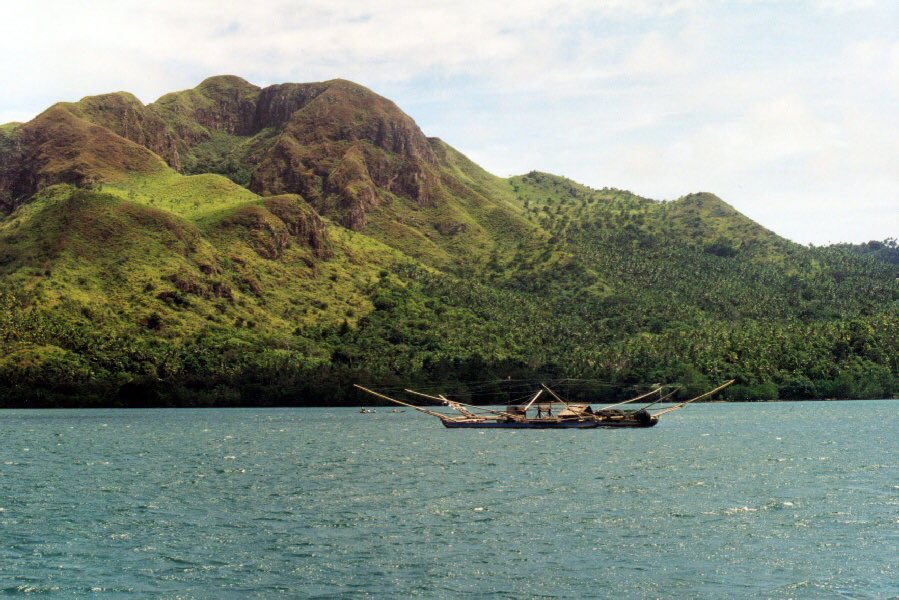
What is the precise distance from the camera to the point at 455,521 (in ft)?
175

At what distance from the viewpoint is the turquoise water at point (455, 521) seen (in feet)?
129

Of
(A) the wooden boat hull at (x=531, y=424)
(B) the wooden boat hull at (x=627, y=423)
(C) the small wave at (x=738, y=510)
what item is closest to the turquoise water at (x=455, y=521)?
(C) the small wave at (x=738, y=510)

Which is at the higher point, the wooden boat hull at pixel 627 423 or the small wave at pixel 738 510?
the wooden boat hull at pixel 627 423

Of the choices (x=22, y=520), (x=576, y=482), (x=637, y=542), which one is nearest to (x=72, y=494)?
(x=22, y=520)

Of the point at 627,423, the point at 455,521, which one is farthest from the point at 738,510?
the point at 627,423

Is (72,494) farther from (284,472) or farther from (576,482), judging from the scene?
(576,482)

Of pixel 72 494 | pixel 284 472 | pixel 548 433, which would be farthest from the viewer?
pixel 548 433

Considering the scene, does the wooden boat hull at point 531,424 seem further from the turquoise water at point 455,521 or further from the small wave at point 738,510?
the small wave at point 738,510

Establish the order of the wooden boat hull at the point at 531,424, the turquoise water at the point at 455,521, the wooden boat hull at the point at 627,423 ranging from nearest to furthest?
1. the turquoise water at the point at 455,521
2. the wooden boat hull at the point at 531,424
3. the wooden boat hull at the point at 627,423

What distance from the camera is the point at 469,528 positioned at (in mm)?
50969

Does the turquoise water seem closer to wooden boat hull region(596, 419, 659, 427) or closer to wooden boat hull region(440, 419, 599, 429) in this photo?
wooden boat hull region(440, 419, 599, 429)

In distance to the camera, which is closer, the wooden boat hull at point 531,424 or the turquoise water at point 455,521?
the turquoise water at point 455,521

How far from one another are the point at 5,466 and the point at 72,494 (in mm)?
25760

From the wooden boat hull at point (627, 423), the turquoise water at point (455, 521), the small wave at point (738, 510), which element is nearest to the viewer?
the turquoise water at point (455, 521)
